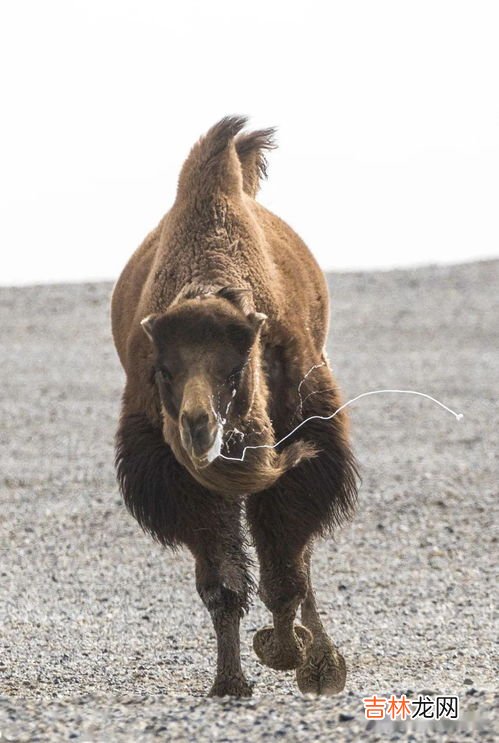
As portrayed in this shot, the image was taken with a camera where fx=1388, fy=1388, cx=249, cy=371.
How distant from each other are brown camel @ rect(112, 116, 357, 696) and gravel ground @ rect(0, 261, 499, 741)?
0.53 m

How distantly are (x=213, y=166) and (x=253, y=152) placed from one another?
4.05 feet

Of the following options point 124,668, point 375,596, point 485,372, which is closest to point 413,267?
point 485,372

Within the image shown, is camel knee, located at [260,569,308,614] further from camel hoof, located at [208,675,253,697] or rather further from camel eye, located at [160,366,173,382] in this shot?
camel eye, located at [160,366,173,382]

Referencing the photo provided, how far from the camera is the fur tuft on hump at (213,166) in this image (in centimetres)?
734

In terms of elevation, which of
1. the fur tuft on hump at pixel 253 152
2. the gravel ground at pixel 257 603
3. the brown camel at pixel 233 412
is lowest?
the gravel ground at pixel 257 603

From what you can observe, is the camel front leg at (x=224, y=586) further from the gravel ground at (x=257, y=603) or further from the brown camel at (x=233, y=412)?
the gravel ground at (x=257, y=603)

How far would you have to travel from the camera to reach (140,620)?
9609 mm

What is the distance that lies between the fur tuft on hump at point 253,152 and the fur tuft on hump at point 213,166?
0.85 m

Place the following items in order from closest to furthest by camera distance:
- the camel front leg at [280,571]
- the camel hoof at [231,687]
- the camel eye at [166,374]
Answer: the camel eye at [166,374]
the camel hoof at [231,687]
the camel front leg at [280,571]

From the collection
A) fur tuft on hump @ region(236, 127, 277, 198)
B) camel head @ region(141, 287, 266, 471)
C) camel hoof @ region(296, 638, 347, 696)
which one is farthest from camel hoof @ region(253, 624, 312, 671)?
fur tuft on hump @ region(236, 127, 277, 198)

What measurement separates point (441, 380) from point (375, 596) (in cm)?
916

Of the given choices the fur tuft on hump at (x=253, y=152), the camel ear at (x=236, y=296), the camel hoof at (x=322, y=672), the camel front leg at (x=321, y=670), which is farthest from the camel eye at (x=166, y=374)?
the fur tuft on hump at (x=253, y=152)

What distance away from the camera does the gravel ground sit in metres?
5.67

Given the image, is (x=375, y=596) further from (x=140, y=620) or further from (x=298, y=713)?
(x=298, y=713)
